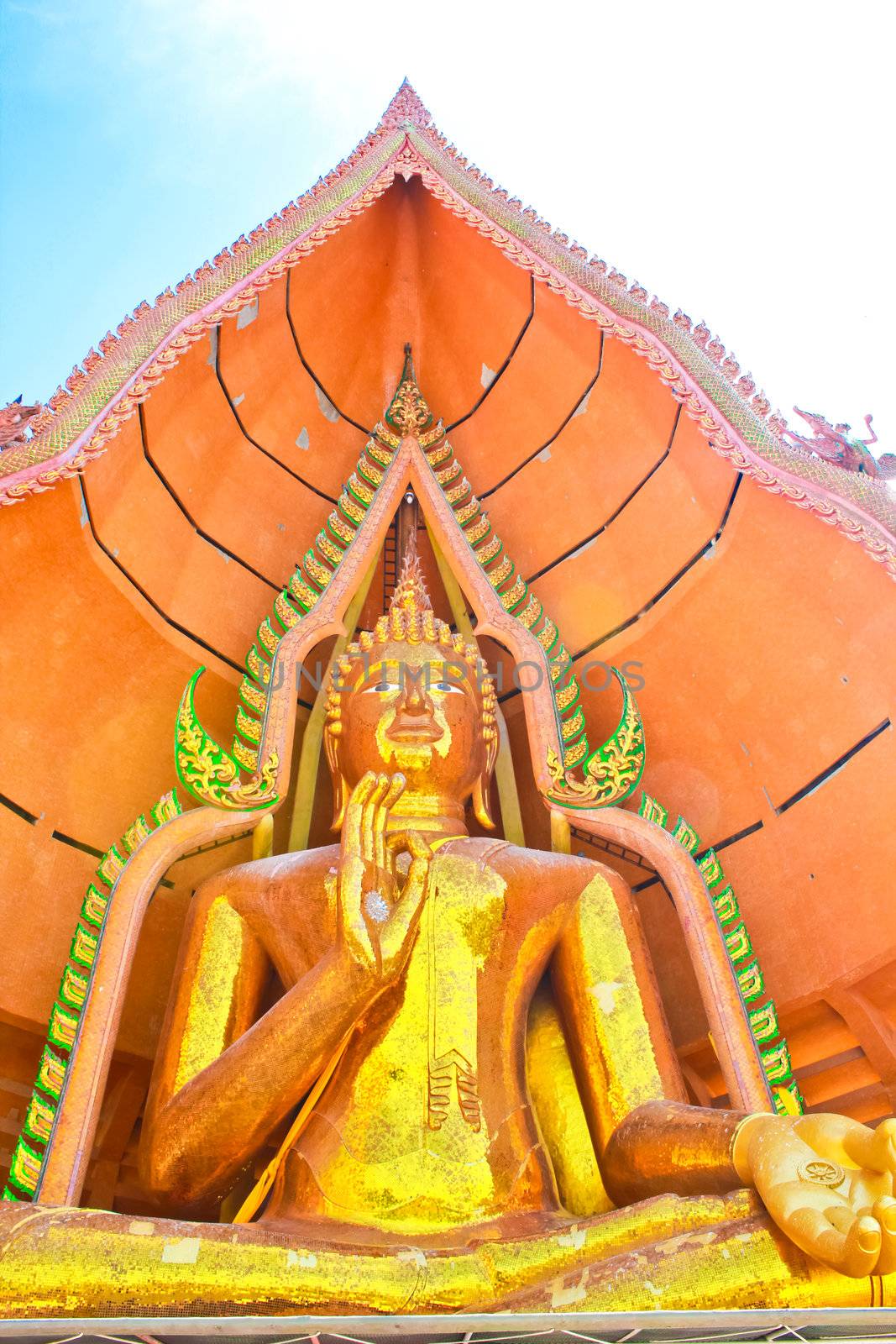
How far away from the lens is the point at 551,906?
115 inches

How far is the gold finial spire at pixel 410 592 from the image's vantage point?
3596 millimetres

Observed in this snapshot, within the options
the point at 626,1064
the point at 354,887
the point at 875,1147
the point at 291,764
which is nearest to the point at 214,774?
the point at 291,764

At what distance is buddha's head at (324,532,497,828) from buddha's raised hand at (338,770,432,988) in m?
0.52

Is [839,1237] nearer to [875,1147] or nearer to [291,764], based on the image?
[875,1147]

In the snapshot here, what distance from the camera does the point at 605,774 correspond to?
3234 millimetres

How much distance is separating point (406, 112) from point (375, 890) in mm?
3278

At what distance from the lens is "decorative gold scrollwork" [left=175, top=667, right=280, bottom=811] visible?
3.12 metres

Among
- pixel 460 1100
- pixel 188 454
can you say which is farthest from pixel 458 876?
pixel 188 454

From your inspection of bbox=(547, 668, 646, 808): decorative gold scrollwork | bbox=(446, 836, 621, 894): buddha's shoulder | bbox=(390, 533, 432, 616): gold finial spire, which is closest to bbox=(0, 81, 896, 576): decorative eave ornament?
bbox=(547, 668, 646, 808): decorative gold scrollwork

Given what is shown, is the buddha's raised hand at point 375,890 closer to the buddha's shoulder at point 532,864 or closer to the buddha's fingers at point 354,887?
the buddha's fingers at point 354,887

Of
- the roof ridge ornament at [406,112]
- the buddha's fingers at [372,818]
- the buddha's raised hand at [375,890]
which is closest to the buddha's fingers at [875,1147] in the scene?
the buddha's raised hand at [375,890]

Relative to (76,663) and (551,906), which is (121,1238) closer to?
(551,906)

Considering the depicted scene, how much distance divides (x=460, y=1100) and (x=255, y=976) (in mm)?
660

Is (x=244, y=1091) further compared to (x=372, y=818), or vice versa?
(x=372, y=818)
